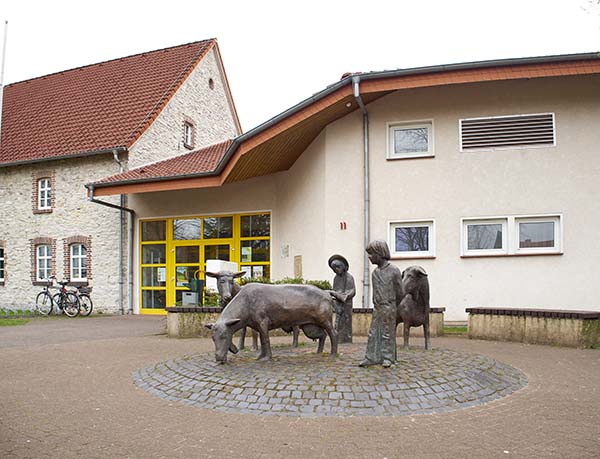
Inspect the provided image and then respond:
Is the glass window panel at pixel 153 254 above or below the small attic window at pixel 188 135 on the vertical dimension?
below

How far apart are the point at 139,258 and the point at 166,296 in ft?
5.67

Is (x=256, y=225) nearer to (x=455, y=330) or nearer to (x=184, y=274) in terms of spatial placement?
(x=184, y=274)

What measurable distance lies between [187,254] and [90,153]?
209 inches

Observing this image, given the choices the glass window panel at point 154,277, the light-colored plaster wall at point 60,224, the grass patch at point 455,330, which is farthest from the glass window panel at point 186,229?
the grass patch at point 455,330

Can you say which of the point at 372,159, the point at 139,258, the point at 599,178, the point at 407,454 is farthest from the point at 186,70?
the point at 407,454

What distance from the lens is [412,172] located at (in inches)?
502

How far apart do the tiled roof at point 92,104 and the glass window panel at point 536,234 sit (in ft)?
43.8

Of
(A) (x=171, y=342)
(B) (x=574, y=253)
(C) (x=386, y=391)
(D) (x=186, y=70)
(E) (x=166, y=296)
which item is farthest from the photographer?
(D) (x=186, y=70)

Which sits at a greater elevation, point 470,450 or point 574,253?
point 574,253

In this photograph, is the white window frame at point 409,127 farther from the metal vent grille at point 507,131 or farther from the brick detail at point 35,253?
the brick detail at point 35,253

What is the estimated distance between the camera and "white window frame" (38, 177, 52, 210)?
19984mm

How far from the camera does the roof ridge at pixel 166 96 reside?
18.4m

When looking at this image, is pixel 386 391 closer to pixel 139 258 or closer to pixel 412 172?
pixel 412 172

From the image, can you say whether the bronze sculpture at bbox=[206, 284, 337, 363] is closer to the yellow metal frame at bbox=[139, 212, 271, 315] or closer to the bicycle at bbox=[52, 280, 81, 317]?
the yellow metal frame at bbox=[139, 212, 271, 315]
